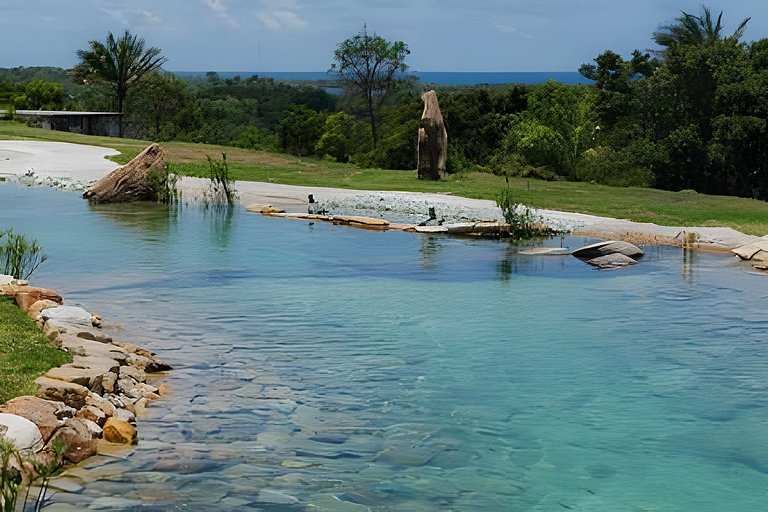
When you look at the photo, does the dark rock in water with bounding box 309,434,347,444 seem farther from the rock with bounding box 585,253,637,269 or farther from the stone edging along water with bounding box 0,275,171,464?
the rock with bounding box 585,253,637,269

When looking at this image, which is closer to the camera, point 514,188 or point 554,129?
point 514,188

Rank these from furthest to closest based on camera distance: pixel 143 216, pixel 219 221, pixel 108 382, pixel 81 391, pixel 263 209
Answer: pixel 263 209
pixel 143 216
pixel 219 221
pixel 108 382
pixel 81 391

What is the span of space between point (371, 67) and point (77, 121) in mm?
12905

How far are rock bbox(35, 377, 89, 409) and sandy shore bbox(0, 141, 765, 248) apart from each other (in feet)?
36.7

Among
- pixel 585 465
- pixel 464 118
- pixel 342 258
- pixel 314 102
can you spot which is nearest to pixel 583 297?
pixel 342 258

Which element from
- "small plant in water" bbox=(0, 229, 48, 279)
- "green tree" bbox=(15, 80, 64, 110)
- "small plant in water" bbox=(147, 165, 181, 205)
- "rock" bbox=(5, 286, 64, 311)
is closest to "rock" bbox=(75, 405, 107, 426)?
"rock" bbox=(5, 286, 64, 311)

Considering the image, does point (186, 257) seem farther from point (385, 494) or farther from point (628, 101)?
point (628, 101)

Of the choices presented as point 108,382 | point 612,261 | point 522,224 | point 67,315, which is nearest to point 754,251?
point 612,261

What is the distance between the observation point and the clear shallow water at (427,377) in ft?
24.0

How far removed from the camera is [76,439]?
7.38 meters

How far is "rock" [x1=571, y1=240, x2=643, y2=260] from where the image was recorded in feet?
52.0

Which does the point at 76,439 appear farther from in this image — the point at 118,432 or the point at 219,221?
the point at 219,221

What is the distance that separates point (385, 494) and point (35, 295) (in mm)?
5168

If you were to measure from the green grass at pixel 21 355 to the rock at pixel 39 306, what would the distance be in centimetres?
17
